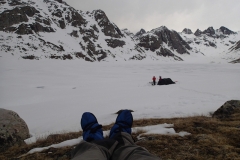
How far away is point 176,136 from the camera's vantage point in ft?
14.2

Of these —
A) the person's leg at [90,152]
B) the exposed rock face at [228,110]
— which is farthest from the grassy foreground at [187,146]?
the exposed rock face at [228,110]

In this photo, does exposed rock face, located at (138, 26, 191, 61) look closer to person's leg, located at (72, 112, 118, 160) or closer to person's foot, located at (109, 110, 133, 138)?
person's foot, located at (109, 110, 133, 138)

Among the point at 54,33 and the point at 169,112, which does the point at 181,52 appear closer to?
the point at 54,33

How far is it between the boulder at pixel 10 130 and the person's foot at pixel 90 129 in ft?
8.76

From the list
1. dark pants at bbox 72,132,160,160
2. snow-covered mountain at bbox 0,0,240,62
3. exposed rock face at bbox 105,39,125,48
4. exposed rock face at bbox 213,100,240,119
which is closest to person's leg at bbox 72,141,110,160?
dark pants at bbox 72,132,160,160

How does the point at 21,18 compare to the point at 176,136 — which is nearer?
the point at 176,136

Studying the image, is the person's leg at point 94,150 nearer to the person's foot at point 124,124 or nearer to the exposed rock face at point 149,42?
the person's foot at point 124,124

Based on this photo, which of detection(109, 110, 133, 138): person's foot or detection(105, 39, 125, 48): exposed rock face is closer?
detection(109, 110, 133, 138): person's foot

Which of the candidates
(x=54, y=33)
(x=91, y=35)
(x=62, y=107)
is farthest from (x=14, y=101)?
(x=91, y=35)

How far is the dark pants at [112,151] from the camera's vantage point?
2209 millimetres

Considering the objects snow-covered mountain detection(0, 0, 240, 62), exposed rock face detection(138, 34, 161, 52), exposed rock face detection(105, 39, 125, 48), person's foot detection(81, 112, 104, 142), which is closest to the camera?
person's foot detection(81, 112, 104, 142)

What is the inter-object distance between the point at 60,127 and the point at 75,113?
2.18m

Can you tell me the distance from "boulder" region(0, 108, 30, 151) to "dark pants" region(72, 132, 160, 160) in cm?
370

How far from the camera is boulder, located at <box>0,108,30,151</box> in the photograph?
16.4 ft
